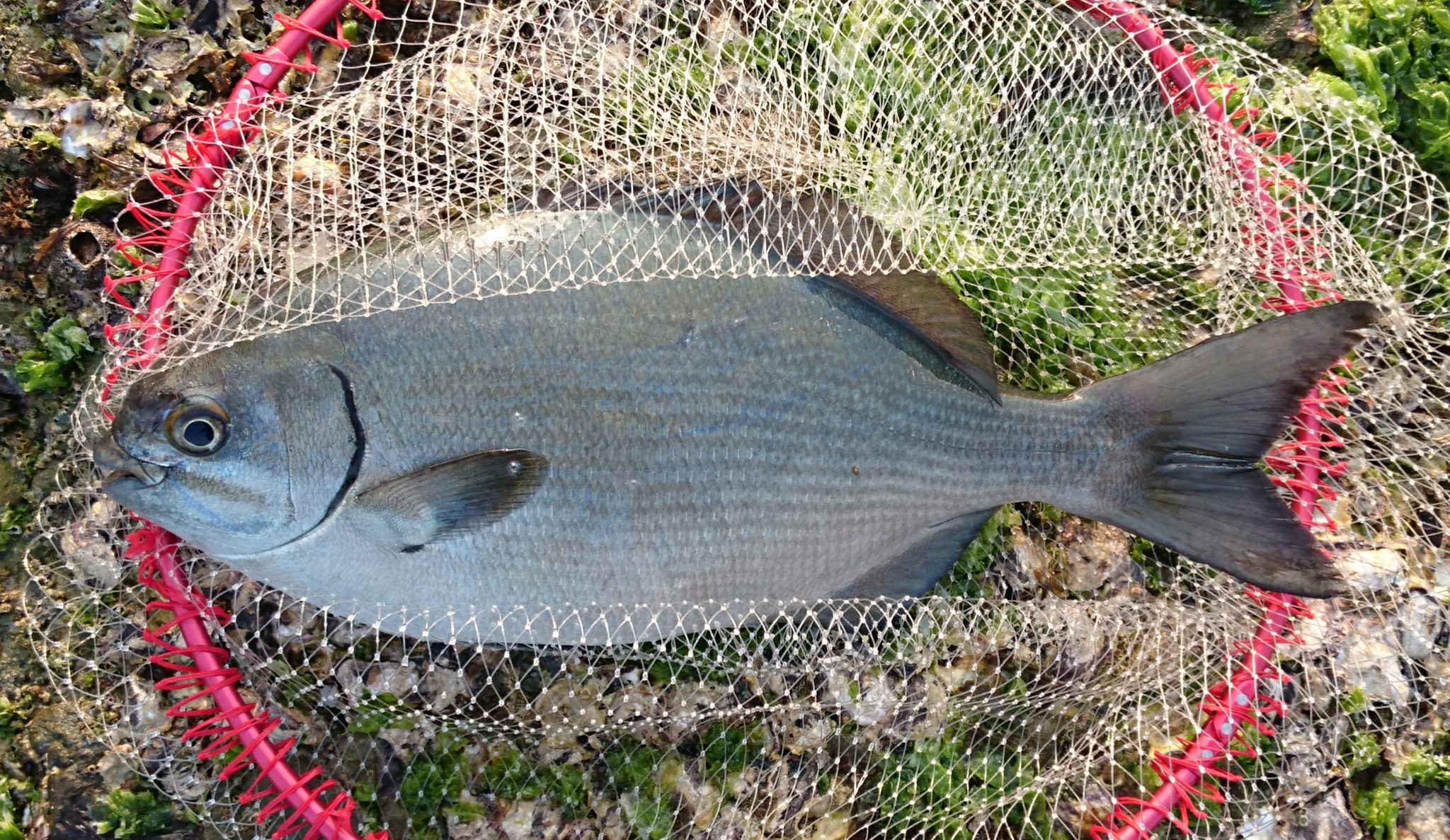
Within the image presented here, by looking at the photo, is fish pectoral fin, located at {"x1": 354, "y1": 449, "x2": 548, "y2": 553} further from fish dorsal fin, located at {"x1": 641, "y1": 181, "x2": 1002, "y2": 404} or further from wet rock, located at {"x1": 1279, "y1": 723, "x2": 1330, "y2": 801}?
wet rock, located at {"x1": 1279, "y1": 723, "x2": 1330, "y2": 801}

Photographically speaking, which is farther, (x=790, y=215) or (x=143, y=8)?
(x=143, y=8)

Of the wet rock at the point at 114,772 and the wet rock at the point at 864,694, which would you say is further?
the wet rock at the point at 864,694

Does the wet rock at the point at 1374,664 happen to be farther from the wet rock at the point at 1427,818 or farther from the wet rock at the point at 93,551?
the wet rock at the point at 93,551

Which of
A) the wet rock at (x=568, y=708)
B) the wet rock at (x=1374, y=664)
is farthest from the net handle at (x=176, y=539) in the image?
the wet rock at (x=568, y=708)

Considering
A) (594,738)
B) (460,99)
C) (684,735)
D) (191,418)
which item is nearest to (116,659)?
(191,418)

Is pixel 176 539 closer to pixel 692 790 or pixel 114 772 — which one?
pixel 114 772

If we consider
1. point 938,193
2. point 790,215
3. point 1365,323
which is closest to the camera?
point 1365,323

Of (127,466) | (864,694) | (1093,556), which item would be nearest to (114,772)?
(127,466)

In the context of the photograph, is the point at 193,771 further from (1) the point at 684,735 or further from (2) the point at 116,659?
(1) the point at 684,735
